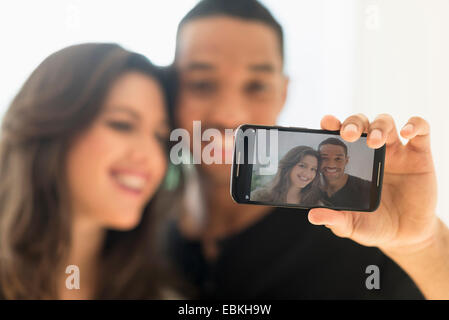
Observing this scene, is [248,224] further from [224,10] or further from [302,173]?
[224,10]

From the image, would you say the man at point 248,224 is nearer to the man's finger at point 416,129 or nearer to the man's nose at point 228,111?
the man's nose at point 228,111

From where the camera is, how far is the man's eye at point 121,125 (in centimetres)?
77

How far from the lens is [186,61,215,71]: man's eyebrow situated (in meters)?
0.82

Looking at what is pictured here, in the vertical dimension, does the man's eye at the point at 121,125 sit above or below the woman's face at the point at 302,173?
above

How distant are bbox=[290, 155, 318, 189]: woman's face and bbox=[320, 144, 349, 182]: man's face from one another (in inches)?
0.7

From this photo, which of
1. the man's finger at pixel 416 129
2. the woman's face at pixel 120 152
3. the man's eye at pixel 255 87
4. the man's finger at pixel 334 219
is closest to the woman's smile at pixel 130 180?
the woman's face at pixel 120 152

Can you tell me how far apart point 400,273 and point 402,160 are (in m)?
0.30

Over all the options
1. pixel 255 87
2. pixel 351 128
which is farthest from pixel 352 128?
pixel 255 87

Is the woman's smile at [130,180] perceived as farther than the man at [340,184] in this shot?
Yes

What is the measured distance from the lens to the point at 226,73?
0.82m

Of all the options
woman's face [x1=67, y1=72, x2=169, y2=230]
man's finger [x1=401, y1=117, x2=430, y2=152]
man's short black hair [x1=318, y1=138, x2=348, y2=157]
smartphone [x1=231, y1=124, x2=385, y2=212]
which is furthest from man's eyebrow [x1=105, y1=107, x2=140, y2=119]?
man's finger [x1=401, y1=117, x2=430, y2=152]

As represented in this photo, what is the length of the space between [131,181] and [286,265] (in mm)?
474

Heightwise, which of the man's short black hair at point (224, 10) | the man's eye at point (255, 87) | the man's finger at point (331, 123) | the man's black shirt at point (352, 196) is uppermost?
the man's short black hair at point (224, 10)
